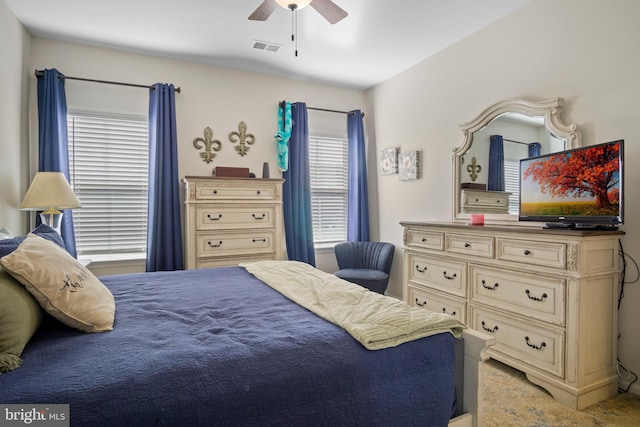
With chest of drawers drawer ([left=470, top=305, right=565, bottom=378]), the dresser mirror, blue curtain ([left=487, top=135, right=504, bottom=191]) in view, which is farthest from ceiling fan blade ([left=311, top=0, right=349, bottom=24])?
chest of drawers drawer ([left=470, top=305, right=565, bottom=378])

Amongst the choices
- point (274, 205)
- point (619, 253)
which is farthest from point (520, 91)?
point (274, 205)

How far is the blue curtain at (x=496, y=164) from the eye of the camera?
9.75 ft

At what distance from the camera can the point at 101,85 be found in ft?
11.4

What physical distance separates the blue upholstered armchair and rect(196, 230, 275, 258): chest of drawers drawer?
90 cm

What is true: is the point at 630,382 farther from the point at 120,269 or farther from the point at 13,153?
the point at 13,153

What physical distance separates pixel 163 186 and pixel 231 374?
9.82 ft

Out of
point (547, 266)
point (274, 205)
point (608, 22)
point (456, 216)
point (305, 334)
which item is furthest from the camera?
point (274, 205)

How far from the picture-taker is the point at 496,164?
119 inches

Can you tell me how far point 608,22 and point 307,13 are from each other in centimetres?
211

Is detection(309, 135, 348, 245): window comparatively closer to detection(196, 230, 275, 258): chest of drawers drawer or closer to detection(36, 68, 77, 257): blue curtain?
detection(196, 230, 275, 258): chest of drawers drawer

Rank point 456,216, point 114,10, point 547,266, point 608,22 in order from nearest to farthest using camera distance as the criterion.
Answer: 1. point 547,266
2. point 608,22
3. point 114,10
4. point 456,216

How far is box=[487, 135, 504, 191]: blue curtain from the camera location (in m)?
2.97

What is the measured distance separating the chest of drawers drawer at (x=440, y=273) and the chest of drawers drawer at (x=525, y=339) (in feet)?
0.73

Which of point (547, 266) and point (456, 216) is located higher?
point (456, 216)
